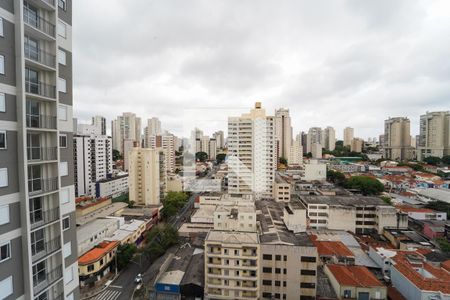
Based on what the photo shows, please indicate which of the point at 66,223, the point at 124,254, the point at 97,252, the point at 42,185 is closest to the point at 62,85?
the point at 42,185

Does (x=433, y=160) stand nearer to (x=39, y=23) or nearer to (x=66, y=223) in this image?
(x=66, y=223)

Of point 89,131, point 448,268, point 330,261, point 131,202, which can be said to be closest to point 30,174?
point 330,261

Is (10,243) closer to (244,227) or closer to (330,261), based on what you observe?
(244,227)

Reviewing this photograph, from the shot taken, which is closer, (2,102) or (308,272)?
(2,102)

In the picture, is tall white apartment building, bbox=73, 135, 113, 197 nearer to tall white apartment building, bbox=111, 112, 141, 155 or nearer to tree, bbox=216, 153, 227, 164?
tall white apartment building, bbox=111, 112, 141, 155

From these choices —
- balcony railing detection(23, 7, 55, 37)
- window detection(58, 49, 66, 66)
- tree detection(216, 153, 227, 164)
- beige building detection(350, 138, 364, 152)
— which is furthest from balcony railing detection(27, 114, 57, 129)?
beige building detection(350, 138, 364, 152)

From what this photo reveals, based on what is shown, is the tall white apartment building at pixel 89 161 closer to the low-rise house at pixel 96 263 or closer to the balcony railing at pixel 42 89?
the low-rise house at pixel 96 263
